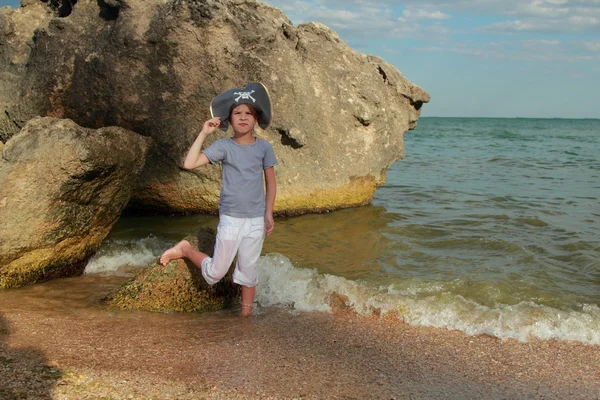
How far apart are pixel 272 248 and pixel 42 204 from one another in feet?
8.76

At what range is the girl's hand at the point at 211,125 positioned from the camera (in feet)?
13.7

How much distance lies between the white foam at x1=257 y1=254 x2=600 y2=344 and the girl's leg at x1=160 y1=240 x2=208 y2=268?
26.3 inches

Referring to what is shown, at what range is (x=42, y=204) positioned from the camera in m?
4.84

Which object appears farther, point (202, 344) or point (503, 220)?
point (503, 220)

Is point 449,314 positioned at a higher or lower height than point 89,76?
lower

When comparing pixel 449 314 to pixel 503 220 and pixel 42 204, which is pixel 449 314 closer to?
pixel 42 204

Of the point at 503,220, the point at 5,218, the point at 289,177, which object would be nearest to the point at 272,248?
the point at 289,177

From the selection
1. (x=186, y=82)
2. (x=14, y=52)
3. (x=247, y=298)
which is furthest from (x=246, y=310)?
(x=14, y=52)

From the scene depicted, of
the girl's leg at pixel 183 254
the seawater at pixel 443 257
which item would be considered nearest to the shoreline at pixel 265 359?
the seawater at pixel 443 257

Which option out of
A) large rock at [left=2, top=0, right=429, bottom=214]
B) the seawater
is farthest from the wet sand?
large rock at [left=2, top=0, right=429, bottom=214]

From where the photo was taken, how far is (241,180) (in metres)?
4.36

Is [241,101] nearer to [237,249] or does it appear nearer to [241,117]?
[241,117]

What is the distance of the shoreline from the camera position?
314 centimetres

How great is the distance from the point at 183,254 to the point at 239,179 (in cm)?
80
